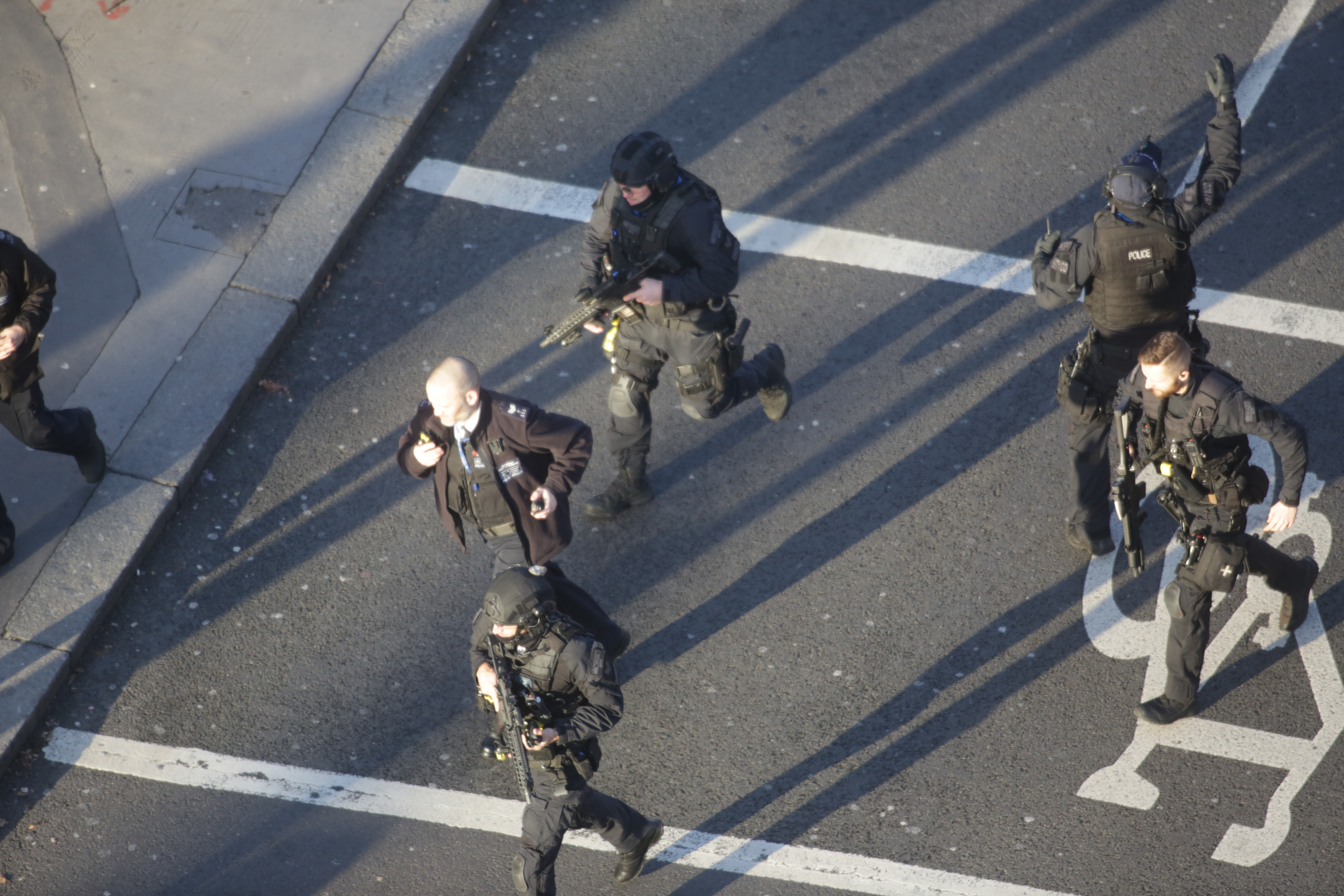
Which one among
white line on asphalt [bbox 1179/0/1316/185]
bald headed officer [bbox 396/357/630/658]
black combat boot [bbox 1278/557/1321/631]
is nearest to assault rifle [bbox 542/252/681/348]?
bald headed officer [bbox 396/357/630/658]

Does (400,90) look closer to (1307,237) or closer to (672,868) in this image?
(672,868)

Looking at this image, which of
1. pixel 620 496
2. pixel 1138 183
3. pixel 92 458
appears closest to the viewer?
pixel 1138 183

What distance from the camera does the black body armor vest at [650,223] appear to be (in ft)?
18.8

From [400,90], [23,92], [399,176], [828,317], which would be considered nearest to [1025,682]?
[828,317]

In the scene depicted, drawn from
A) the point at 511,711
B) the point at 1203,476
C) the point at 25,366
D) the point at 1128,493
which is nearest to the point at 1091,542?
the point at 1128,493

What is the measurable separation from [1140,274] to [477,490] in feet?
11.1

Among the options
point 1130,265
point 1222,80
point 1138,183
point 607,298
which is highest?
point 1222,80

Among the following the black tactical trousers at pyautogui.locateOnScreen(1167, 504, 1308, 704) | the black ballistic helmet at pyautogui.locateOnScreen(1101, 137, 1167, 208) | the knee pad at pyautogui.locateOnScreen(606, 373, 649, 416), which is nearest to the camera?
the black tactical trousers at pyautogui.locateOnScreen(1167, 504, 1308, 704)

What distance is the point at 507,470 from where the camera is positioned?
5.39 m

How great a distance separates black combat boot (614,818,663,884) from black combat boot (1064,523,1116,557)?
111 inches

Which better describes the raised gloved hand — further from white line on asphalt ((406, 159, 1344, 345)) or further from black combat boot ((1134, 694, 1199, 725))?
black combat boot ((1134, 694, 1199, 725))

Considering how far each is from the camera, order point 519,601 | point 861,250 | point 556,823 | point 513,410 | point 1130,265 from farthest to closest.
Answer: point 861,250 → point 1130,265 → point 513,410 → point 556,823 → point 519,601

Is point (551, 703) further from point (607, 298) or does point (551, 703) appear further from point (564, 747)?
point (607, 298)

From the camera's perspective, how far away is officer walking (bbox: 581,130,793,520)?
5.72m
